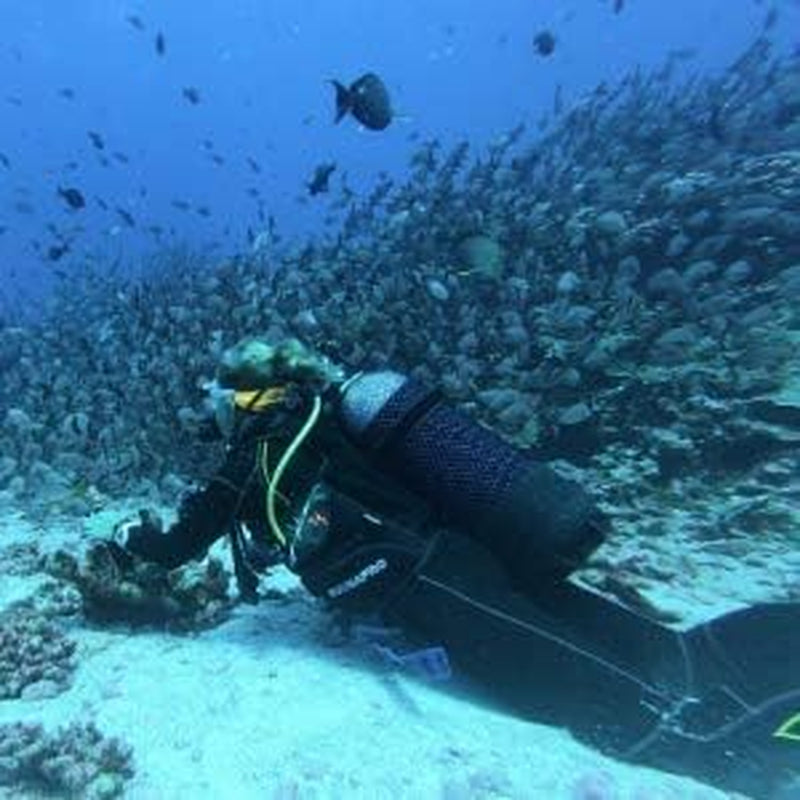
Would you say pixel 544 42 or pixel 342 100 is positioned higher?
pixel 544 42

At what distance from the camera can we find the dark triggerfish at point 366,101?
393 inches

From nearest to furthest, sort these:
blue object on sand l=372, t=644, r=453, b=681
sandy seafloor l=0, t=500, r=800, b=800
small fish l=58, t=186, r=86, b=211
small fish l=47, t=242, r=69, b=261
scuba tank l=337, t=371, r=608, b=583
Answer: sandy seafloor l=0, t=500, r=800, b=800 → scuba tank l=337, t=371, r=608, b=583 → blue object on sand l=372, t=644, r=453, b=681 → small fish l=58, t=186, r=86, b=211 → small fish l=47, t=242, r=69, b=261

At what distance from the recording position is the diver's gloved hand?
19.2 ft

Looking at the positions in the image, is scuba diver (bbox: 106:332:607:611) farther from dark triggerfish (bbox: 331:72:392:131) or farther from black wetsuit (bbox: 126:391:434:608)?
dark triggerfish (bbox: 331:72:392:131)

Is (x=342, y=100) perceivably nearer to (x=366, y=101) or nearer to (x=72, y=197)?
(x=366, y=101)

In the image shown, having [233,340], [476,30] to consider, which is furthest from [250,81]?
[233,340]

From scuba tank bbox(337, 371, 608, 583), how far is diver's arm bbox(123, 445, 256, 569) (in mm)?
608

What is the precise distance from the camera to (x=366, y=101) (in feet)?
32.8

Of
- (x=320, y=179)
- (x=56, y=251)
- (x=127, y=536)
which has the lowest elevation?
(x=127, y=536)

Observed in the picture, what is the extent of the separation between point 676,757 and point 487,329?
6224 millimetres

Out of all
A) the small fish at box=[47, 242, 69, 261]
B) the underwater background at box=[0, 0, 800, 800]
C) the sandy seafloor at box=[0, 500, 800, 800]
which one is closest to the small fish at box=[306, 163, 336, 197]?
the underwater background at box=[0, 0, 800, 800]

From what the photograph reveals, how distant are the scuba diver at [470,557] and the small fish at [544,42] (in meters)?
9.94

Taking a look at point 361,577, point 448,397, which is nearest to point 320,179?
point 448,397

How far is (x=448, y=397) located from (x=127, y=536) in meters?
4.29
